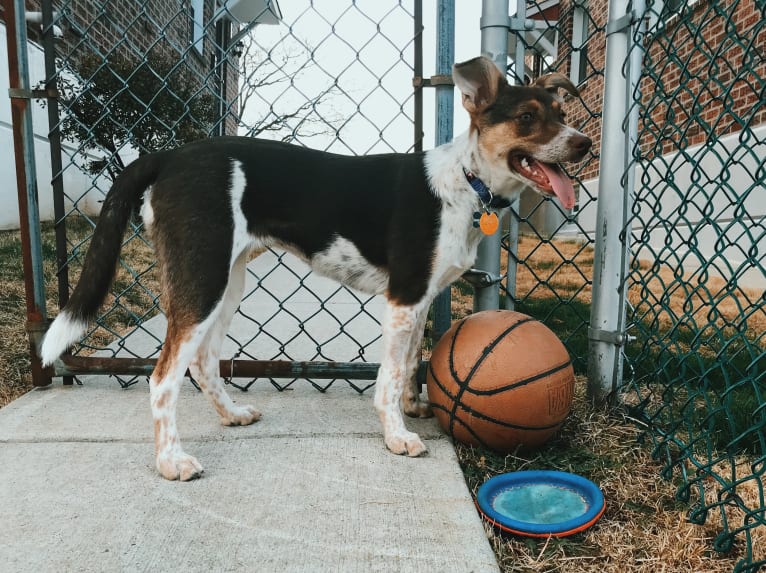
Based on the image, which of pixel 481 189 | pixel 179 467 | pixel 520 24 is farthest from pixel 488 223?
pixel 179 467

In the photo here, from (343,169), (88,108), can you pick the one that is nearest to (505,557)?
(343,169)

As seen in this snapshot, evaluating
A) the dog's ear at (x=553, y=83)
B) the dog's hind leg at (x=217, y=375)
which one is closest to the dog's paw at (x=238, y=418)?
the dog's hind leg at (x=217, y=375)

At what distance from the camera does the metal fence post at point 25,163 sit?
2812mm

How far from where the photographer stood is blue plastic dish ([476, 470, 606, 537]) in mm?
1908

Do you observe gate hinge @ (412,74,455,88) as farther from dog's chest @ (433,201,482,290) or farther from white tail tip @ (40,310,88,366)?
white tail tip @ (40,310,88,366)

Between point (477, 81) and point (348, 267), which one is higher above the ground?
point (477, 81)

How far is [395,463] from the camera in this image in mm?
2330

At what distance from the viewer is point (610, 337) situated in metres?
2.68

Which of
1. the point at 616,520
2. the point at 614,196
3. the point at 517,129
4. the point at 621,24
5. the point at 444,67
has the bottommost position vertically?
the point at 616,520

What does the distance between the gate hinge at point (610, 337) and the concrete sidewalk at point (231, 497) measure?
0.82 metres

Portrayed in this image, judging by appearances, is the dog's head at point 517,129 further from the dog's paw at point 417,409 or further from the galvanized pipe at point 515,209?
the dog's paw at point 417,409

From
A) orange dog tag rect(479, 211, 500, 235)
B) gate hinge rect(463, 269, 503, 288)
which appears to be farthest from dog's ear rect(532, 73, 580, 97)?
gate hinge rect(463, 269, 503, 288)

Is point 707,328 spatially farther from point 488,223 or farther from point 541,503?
point 541,503

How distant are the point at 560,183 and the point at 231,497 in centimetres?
166
